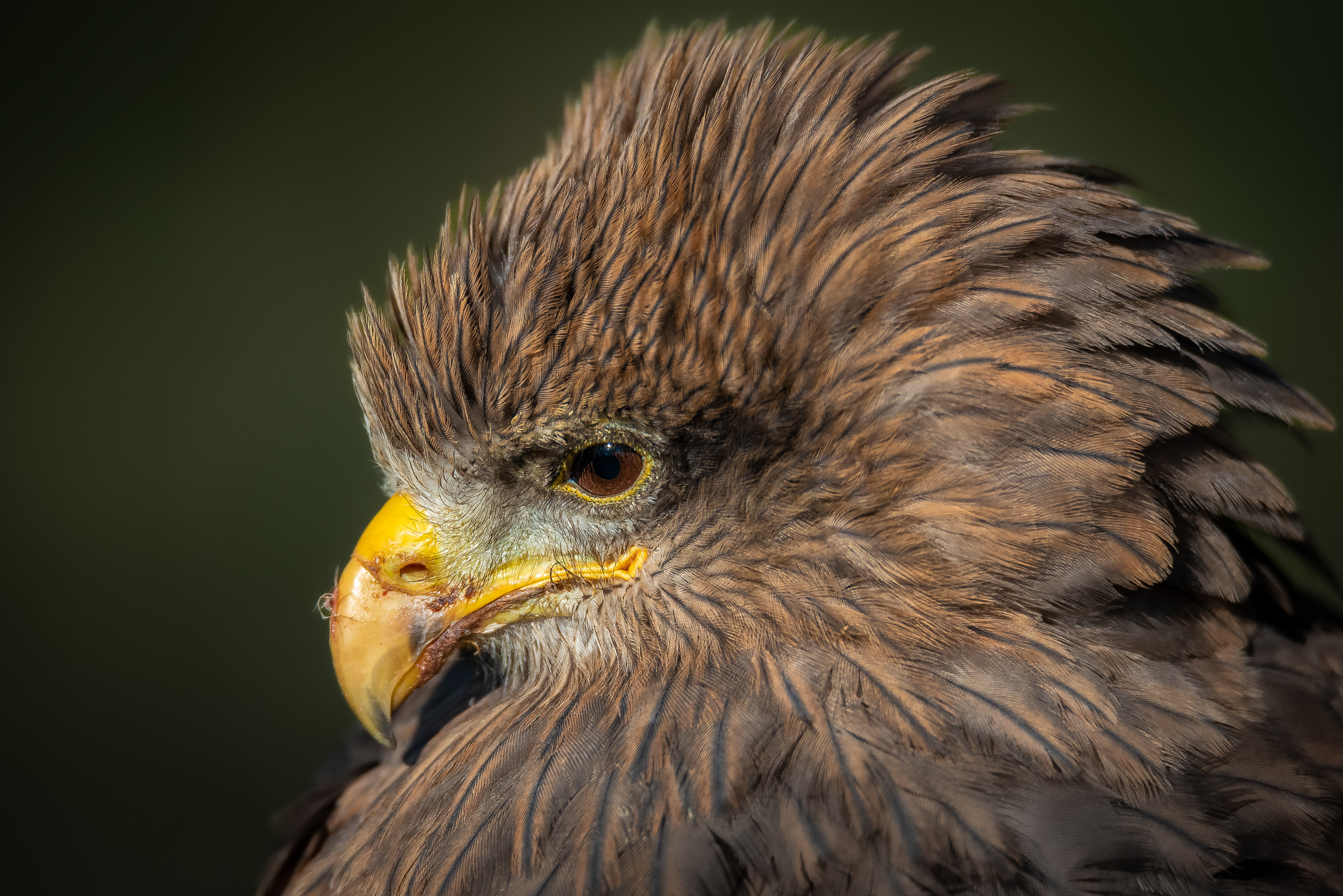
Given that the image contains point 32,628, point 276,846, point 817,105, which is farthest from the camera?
point 32,628

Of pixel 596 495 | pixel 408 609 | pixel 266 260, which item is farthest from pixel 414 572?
pixel 266 260

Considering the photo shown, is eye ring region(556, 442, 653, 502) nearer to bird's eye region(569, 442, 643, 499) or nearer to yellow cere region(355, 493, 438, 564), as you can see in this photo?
bird's eye region(569, 442, 643, 499)

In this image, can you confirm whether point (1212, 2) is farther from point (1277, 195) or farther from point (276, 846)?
point (276, 846)

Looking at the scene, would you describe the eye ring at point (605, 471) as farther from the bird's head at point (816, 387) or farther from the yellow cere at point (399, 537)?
the yellow cere at point (399, 537)

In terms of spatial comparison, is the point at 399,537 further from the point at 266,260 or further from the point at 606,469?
the point at 266,260

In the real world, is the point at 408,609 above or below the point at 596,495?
below

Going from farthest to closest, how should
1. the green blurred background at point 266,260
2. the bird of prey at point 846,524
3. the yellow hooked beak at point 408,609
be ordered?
the green blurred background at point 266,260 < the yellow hooked beak at point 408,609 < the bird of prey at point 846,524

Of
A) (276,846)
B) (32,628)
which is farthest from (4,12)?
(276,846)

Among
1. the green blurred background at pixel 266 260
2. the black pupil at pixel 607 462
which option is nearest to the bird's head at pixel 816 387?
the black pupil at pixel 607 462
